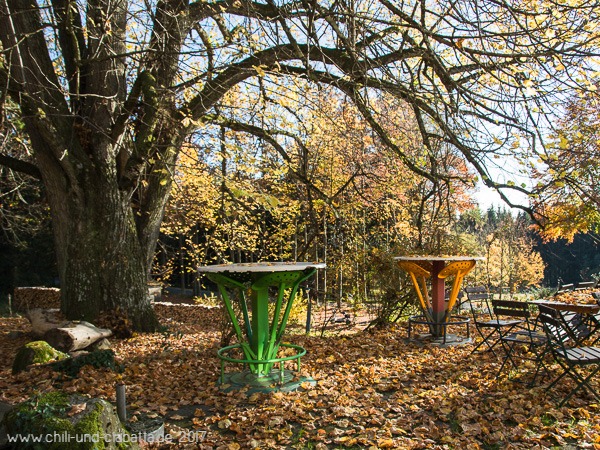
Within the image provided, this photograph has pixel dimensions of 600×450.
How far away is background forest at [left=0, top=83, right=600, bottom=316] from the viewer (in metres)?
9.13

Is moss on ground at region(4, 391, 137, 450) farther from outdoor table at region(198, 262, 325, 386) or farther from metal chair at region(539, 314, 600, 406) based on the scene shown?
metal chair at region(539, 314, 600, 406)

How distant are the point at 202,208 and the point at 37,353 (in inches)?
392

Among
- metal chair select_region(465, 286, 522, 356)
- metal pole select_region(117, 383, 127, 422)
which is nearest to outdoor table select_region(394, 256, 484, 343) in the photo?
metal chair select_region(465, 286, 522, 356)

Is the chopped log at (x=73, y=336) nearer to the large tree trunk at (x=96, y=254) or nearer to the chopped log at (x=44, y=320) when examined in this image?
the chopped log at (x=44, y=320)

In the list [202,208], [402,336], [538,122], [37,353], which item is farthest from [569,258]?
[37,353]

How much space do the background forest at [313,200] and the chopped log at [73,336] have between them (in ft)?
8.59

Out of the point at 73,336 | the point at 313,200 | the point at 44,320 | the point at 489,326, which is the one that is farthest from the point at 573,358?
the point at 313,200

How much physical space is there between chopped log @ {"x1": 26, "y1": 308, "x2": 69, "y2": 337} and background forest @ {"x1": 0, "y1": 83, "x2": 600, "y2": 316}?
9.81 feet

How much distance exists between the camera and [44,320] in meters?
7.73

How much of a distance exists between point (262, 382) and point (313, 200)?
24.2 feet

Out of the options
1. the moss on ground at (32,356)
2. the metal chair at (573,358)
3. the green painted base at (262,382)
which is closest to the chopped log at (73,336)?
the moss on ground at (32,356)

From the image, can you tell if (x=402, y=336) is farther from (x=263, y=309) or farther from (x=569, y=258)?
(x=569, y=258)

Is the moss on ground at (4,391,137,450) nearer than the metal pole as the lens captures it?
Yes

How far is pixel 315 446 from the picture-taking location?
12.4ft
